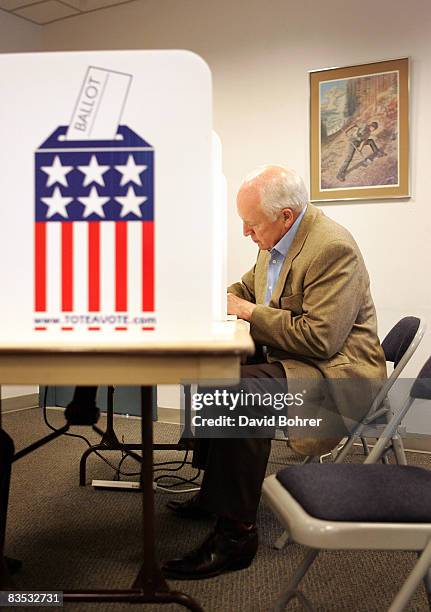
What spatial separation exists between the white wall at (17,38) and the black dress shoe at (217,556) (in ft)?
10.0

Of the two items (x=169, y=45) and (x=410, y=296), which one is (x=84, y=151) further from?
(x=169, y=45)

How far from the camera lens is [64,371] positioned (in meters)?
1.04

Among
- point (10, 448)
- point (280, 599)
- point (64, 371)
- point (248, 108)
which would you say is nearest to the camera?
point (64, 371)

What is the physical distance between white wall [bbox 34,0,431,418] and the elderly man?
56.7 inches

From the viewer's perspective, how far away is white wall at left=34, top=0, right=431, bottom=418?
3.67 metres

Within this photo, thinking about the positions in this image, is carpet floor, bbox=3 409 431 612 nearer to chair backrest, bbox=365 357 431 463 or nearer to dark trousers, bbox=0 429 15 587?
dark trousers, bbox=0 429 15 587

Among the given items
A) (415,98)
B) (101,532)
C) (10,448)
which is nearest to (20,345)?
(10,448)

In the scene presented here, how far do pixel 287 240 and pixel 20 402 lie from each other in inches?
119

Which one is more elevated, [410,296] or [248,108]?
[248,108]

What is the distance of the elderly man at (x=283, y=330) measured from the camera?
1.93m

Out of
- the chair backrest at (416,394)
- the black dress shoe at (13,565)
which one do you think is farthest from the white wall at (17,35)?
the chair backrest at (416,394)

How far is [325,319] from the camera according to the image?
2092mm

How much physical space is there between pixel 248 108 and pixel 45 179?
3292 mm

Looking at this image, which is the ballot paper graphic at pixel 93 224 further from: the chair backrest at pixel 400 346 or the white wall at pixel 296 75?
the white wall at pixel 296 75
